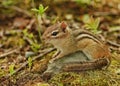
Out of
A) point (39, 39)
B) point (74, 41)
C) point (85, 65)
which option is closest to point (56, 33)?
point (74, 41)

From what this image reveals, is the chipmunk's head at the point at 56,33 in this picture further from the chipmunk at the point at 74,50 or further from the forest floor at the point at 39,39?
the forest floor at the point at 39,39

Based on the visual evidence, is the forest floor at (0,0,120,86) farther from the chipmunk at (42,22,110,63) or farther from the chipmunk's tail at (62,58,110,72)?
the chipmunk at (42,22,110,63)

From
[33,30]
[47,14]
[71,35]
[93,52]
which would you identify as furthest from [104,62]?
[47,14]

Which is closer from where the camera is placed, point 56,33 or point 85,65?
point 85,65

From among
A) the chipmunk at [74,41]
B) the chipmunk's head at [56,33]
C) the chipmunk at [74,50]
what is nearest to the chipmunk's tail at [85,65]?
the chipmunk at [74,50]

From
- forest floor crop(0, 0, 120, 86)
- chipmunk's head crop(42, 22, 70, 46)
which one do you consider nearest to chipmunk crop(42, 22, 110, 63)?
chipmunk's head crop(42, 22, 70, 46)

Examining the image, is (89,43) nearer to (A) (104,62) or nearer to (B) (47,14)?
(A) (104,62)

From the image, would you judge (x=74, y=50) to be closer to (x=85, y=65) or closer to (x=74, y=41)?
(x=74, y=41)
